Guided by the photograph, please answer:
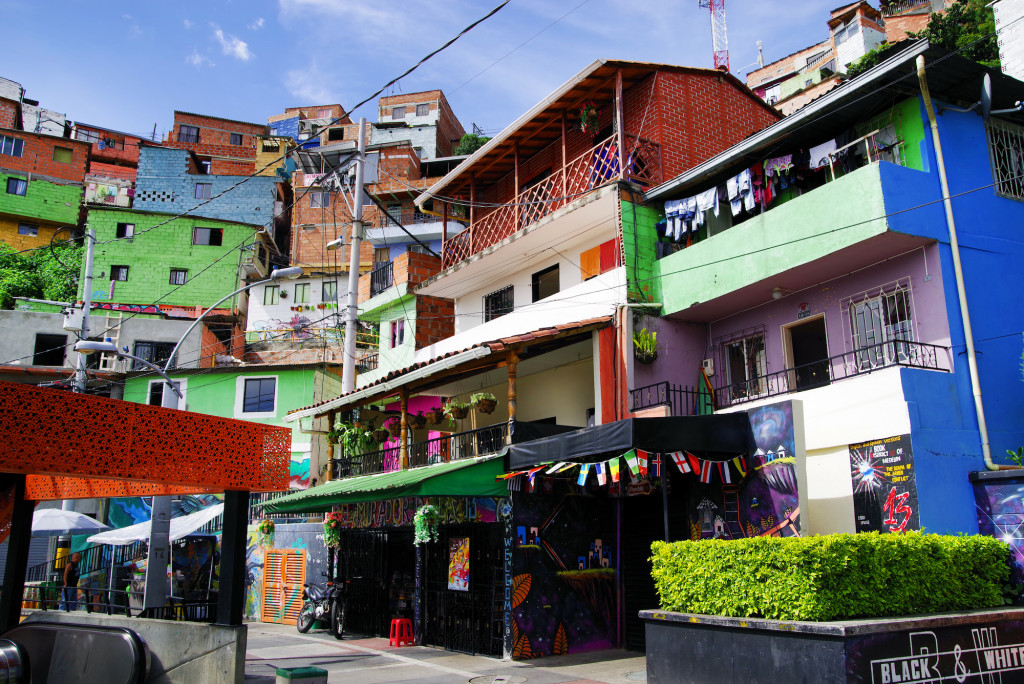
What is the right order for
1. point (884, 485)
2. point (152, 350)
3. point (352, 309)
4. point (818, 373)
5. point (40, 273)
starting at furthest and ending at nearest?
point (40, 273), point (152, 350), point (352, 309), point (818, 373), point (884, 485)

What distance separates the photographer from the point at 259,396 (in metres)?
32.0

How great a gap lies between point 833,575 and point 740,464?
386 cm

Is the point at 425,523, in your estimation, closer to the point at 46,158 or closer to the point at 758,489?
the point at 758,489

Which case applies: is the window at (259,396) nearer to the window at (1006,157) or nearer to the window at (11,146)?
the window at (1006,157)

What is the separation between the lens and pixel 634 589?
1477 cm

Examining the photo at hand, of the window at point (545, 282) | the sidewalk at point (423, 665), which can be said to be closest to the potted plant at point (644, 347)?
the window at point (545, 282)

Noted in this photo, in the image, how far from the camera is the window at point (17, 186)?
46.0m

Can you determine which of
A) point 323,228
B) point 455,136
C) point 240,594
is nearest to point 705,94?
point 240,594

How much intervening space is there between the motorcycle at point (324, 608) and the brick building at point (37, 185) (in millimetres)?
38095

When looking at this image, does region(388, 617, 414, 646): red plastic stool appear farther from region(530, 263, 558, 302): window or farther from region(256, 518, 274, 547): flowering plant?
region(530, 263, 558, 302): window

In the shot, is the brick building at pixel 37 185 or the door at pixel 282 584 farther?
the brick building at pixel 37 185

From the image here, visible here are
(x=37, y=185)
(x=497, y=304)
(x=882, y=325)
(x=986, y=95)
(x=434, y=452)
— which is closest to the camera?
(x=986, y=95)

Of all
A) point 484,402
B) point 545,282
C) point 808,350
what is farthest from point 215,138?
point 808,350

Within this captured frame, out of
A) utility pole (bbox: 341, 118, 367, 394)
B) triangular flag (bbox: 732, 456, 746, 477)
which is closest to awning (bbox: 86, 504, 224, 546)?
utility pole (bbox: 341, 118, 367, 394)
